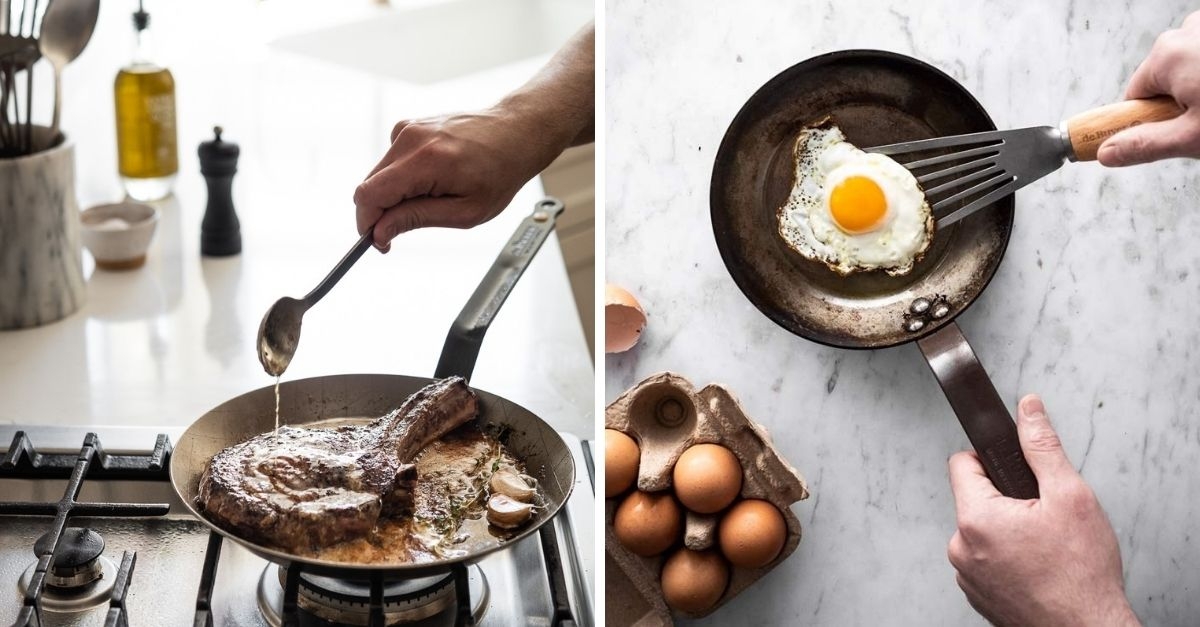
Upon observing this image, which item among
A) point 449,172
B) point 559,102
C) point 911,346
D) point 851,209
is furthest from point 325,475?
point 911,346

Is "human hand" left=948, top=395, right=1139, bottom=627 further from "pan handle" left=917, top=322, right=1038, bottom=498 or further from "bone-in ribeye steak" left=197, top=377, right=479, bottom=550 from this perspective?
"bone-in ribeye steak" left=197, top=377, right=479, bottom=550

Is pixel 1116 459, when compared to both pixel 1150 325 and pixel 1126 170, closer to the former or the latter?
pixel 1150 325

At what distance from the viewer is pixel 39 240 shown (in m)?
1.04

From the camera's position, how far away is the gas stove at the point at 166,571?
72cm

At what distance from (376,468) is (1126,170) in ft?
4.04

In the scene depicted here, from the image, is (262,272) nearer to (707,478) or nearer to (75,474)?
(75,474)

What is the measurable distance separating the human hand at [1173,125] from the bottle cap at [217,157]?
3.15ft

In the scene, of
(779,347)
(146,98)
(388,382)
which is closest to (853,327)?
(779,347)

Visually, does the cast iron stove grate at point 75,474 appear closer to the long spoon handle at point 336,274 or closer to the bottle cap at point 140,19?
the long spoon handle at point 336,274

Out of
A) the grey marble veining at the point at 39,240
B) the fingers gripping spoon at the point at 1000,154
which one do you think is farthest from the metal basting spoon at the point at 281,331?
the fingers gripping spoon at the point at 1000,154

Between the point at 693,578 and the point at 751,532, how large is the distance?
0.33ft

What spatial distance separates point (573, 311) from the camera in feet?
3.92

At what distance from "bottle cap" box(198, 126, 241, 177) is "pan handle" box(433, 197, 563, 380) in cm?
42

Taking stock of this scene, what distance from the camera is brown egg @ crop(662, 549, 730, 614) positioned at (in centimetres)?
133
